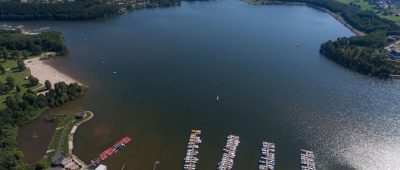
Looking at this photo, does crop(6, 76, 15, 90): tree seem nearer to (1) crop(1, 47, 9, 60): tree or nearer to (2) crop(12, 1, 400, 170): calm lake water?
(2) crop(12, 1, 400, 170): calm lake water

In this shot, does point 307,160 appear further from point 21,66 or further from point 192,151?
point 21,66

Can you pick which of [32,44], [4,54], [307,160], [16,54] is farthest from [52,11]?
[307,160]

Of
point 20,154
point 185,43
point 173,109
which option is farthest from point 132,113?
point 185,43

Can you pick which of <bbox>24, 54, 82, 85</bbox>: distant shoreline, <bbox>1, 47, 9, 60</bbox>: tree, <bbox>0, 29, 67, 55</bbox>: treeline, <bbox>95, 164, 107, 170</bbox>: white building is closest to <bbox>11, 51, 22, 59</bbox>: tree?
<bbox>1, 47, 9, 60</bbox>: tree

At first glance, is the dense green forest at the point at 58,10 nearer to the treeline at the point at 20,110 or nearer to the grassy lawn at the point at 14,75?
the grassy lawn at the point at 14,75

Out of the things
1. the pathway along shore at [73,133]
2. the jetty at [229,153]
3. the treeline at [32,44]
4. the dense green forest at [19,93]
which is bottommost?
the jetty at [229,153]

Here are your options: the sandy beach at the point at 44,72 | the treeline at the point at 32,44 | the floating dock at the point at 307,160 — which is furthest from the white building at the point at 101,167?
the treeline at the point at 32,44
